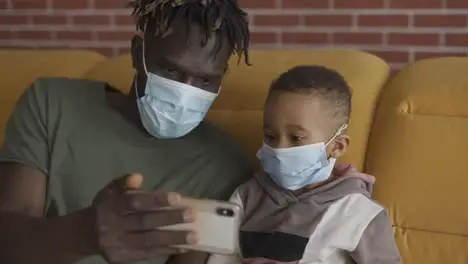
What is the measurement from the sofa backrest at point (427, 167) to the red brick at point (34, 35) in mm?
1416

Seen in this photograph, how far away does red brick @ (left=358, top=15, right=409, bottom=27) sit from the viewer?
224 cm

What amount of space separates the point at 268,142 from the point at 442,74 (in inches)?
19.0

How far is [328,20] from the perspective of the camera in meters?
2.31

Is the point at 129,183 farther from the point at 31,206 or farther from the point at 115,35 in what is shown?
the point at 115,35

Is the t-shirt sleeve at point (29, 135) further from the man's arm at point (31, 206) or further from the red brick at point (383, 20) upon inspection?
the red brick at point (383, 20)

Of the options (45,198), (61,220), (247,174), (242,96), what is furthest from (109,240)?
(242,96)

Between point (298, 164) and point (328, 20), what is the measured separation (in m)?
0.94

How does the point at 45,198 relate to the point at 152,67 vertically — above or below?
below

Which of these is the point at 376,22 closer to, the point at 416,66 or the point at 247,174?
the point at 416,66

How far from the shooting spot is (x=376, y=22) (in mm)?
2266

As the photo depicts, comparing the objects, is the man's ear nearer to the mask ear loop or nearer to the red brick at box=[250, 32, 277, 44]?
the mask ear loop

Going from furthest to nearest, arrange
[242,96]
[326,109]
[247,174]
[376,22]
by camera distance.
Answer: [376,22], [242,96], [247,174], [326,109]

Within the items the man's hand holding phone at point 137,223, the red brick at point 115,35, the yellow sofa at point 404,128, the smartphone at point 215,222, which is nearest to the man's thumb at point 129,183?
the man's hand holding phone at point 137,223

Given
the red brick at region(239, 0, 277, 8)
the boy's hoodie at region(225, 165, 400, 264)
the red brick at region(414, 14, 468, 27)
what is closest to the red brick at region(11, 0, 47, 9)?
the red brick at region(239, 0, 277, 8)
